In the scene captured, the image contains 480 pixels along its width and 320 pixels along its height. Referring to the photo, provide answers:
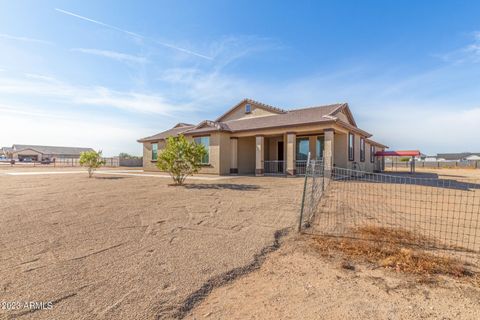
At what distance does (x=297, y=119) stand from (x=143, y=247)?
46.2 ft

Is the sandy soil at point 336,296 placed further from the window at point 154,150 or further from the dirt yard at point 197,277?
the window at point 154,150

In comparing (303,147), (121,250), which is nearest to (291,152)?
(303,147)

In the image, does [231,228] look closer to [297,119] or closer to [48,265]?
[48,265]

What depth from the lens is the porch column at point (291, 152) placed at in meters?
15.8

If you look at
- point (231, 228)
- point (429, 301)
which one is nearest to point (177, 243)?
point (231, 228)

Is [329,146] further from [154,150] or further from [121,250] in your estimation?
[154,150]

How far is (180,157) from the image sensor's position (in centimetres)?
1209

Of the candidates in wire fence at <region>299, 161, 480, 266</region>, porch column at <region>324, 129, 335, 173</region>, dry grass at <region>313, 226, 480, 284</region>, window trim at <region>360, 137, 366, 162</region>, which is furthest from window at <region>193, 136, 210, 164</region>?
dry grass at <region>313, 226, 480, 284</region>

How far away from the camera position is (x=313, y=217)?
6.06 metres

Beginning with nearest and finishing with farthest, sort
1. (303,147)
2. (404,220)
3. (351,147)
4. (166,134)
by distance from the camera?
(404,220) < (351,147) < (303,147) < (166,134)

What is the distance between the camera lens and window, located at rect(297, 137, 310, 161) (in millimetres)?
17369

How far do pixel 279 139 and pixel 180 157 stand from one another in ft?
32.0

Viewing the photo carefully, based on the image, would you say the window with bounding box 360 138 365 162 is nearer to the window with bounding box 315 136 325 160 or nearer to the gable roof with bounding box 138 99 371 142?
the gable roof with bounding box 138 99 371 142

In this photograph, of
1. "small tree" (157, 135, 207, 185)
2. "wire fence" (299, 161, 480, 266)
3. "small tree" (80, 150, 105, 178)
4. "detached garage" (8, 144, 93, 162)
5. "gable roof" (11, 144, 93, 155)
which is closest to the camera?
"wire fence" (299, 161, 480, 266)
